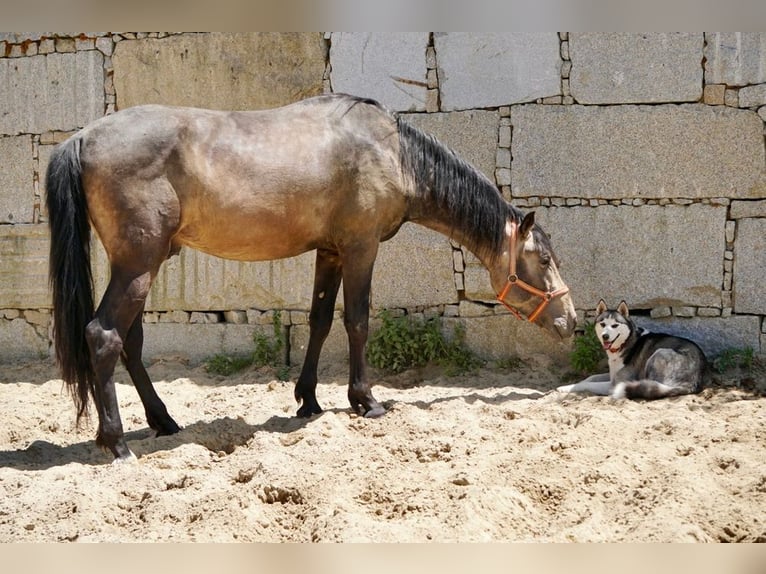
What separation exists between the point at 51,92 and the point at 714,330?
6421 millimetres

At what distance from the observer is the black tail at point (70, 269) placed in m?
5.02

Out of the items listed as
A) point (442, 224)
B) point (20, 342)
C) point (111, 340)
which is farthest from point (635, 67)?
point (20, 342)

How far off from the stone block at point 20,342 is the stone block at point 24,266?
0.67ft

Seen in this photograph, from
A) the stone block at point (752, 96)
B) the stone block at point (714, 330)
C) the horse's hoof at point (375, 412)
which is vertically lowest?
the horse's hoof at point (375, 412)

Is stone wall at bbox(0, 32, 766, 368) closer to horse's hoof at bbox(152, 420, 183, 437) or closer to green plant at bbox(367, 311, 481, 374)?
green plant at bbox(367, 311, 481, 374)

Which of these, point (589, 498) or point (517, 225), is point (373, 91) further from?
point (589, 498)

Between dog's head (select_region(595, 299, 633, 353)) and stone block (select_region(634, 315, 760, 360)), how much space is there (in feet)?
1.88

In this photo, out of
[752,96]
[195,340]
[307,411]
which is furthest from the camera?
[195,340]

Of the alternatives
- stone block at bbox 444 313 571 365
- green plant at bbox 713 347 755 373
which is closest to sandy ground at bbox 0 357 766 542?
green plant at bbox 713 347 755 373

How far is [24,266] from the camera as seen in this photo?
27.1ft

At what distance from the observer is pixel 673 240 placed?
735cm

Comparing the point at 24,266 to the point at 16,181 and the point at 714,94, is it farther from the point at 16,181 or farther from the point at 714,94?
the point at 714,94

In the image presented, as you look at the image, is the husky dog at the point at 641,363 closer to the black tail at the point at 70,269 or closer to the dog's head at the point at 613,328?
the dog's head at the point at 613,328

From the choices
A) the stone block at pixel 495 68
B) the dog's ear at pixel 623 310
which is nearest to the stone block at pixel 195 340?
the stone block at pixel 495 68
